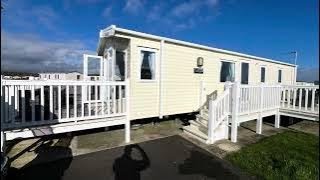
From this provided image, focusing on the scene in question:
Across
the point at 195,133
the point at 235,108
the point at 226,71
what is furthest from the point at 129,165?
the point at 226,71

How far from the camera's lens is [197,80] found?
8.94m

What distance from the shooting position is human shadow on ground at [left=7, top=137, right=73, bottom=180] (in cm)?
426

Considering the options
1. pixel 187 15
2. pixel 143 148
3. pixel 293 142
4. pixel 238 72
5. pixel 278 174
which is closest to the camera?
pixel 278 174

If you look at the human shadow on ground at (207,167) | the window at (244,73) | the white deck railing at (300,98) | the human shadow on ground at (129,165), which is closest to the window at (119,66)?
the human shadow on ground at (129,165)

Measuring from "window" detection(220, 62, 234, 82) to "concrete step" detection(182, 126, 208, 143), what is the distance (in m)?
3.55

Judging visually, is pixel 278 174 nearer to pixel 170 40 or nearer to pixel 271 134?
pixel 271 134

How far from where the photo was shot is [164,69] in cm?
777

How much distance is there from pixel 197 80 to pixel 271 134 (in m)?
3.20

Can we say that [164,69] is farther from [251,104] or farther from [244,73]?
[244,73]

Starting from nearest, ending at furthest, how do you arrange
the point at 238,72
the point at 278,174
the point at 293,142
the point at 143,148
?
1. the point at 278,174
2. the point at 143,148
3. the point at 293,142
4. the point at 238,72

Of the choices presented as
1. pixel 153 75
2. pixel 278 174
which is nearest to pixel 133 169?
pixel 278 174

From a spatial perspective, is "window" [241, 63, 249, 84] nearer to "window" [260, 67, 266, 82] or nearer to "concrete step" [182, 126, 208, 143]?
"window" [260, 67, 266, 82]

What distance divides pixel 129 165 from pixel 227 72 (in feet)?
22.5

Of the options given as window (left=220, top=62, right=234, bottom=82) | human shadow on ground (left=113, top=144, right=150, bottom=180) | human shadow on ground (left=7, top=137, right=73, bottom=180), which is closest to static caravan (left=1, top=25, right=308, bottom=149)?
window (left=220, top=62, right=234, bottom=82)
